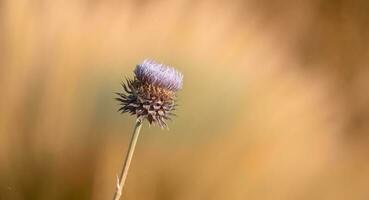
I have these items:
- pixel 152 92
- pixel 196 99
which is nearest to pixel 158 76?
pixel 152 92

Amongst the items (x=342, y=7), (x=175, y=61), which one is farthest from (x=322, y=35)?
(x=175, y=61)

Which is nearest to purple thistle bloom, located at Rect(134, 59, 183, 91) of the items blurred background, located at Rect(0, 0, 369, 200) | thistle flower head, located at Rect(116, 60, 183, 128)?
thistle flower head, located at Rect(116, 60, 183, 128)

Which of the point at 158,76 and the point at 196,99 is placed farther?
the point at 196,99

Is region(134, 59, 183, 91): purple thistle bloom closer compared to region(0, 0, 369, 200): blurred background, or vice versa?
region(134, 59, 183, 91): purple thistle bloom

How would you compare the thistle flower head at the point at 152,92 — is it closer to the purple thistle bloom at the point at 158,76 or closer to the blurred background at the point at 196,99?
the purple thistle bloom at the point at 158,76

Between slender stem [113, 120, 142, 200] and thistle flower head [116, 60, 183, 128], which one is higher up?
thistle flower head [116, 60, 183, 128]

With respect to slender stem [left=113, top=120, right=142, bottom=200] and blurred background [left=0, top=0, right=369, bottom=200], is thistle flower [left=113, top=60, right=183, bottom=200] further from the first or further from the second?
blurred background [left=0, top=0, right=369, bottom=200]

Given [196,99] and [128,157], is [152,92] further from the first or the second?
[196,99]

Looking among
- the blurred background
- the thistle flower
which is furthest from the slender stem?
the blurred background
